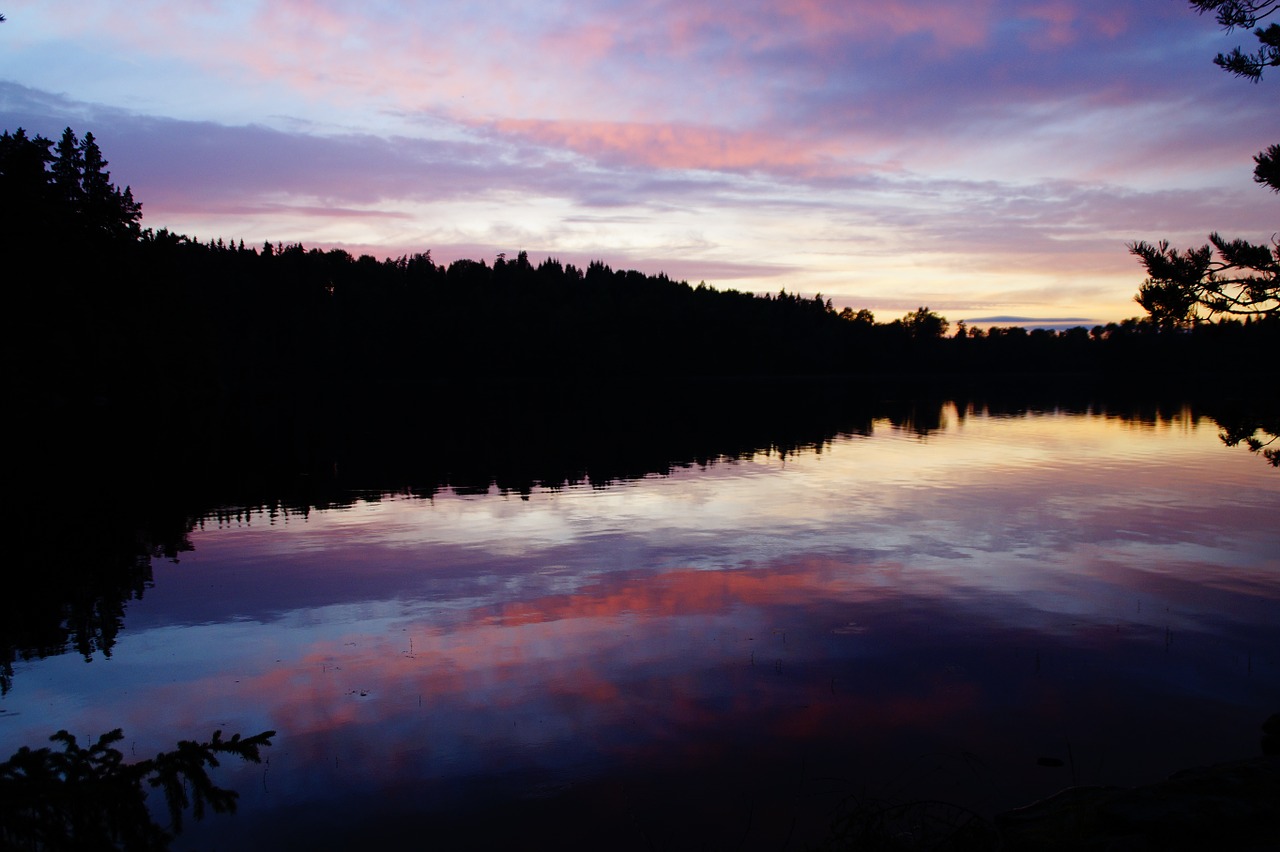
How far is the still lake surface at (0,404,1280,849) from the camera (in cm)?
915

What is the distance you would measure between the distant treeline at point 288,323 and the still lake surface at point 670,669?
5397 millimetres

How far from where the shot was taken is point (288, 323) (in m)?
145

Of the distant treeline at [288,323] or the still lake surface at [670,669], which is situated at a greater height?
the distant treeline at [288,323]

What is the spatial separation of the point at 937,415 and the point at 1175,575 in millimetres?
55664

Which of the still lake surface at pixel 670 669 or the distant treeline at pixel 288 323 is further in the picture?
the distant treeline at pixel 288 323

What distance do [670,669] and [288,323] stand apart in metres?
145

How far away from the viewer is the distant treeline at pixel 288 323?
5003 centimetres

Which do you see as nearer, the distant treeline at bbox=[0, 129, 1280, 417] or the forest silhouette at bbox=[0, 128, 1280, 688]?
the forest silhouette at bbox=[0, 128, 1280, 688]

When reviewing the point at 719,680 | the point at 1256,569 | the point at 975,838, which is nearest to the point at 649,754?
the point at 719,680

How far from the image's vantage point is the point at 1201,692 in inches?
466

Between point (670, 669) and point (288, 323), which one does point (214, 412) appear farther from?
point (288, 323)

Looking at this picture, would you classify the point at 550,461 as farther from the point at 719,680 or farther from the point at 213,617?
the point at 719,680

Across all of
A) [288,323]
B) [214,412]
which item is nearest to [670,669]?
[214,412]

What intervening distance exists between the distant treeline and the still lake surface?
5397 mm
